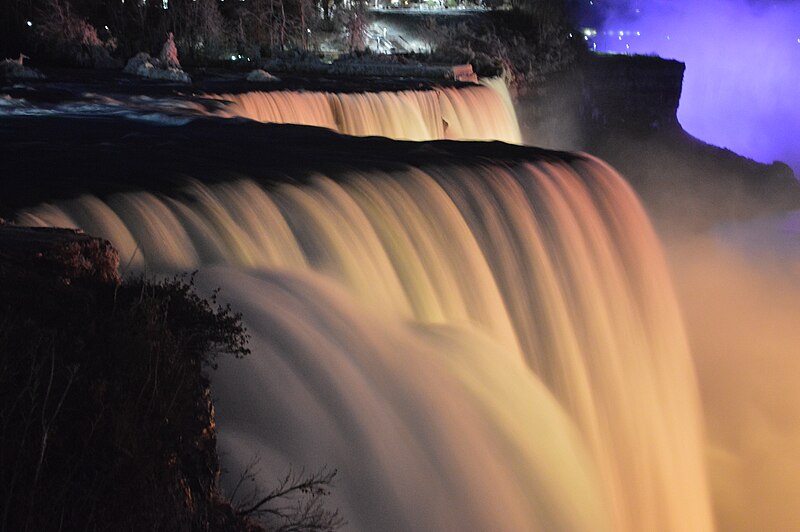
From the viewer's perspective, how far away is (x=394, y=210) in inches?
318

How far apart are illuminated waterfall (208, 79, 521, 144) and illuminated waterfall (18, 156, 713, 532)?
21.0 ft

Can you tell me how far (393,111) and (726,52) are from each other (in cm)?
5974

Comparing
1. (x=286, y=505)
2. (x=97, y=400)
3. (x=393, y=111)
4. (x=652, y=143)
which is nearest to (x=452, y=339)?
(x=286, y=505)

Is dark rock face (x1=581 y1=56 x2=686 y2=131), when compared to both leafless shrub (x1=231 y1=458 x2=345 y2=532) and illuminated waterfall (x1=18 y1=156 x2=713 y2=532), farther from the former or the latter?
leafless shrub (x1=231 y1=458 x2=345 y2=532)

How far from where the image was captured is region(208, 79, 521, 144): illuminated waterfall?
16312 millimetres

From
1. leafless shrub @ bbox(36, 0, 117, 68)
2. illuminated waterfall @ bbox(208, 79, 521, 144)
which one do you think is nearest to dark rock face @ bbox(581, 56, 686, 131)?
illuminated waterfall @ bbox(208, 79, 521, 144)

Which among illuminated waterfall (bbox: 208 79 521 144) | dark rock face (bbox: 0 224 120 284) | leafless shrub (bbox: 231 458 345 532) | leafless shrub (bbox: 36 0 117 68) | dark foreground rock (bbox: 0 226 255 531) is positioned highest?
leafless shrub (bbox: 36 0 117 68)

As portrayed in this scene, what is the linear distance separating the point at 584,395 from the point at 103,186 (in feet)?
15.2

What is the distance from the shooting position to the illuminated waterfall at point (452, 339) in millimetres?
5188

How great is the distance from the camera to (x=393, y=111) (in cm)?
1839

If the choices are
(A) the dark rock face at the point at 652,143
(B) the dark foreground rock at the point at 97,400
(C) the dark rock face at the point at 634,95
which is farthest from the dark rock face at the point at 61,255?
(C) the dark rock face at the point at 634,95

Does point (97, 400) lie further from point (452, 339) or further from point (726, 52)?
point (726, 52)

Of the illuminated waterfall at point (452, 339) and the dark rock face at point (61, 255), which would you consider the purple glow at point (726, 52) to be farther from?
the dark rock face at point (61, 255)

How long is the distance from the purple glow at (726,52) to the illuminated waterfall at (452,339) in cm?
6274
